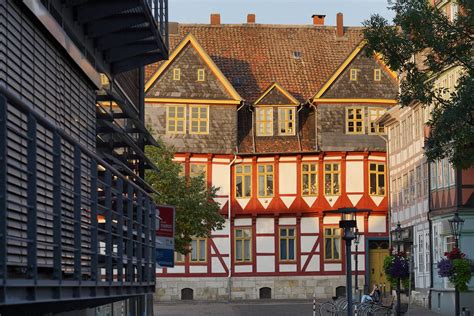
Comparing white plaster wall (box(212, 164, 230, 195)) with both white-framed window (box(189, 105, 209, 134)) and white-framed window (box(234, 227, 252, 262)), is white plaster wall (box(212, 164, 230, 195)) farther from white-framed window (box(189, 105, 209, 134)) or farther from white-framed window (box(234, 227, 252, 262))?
white-framed window (box(234, 227, 252, 262))

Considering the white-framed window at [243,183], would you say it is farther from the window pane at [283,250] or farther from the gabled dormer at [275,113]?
the window pane at [283,250]

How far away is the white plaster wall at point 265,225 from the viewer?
68.6 m

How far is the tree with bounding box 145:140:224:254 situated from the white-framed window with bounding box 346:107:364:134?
18.1m

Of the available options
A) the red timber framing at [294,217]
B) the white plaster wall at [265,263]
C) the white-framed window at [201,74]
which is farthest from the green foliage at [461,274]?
the white-framed window at [201,74]

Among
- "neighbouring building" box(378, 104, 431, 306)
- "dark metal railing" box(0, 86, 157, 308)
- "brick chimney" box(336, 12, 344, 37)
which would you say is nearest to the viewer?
"dark metal railing" box(0, 86, 157, 308)

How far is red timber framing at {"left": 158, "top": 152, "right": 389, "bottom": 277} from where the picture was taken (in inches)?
2682

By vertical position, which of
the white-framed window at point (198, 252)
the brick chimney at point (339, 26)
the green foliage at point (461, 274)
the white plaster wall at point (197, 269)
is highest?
the brick chimney at point (339, 26)

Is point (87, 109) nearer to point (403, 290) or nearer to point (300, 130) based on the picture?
point (403, 290)

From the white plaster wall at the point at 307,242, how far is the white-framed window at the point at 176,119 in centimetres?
844

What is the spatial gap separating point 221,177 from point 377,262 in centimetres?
924

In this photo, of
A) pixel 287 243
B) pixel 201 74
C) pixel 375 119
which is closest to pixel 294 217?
pixel 287 243

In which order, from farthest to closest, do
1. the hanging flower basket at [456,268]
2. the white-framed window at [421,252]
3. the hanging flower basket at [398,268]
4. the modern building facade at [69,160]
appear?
the white-framed window at [421,252] → the hanging flower basket at [398,268] → the hanging flower basket at [456,268] → the modern building facade at [69,160]

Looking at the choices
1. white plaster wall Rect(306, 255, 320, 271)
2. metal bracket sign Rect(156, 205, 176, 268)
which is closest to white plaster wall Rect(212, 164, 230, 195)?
white plaster wall Rect(306, 255, 320, 271)

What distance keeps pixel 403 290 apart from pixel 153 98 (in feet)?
56.9
